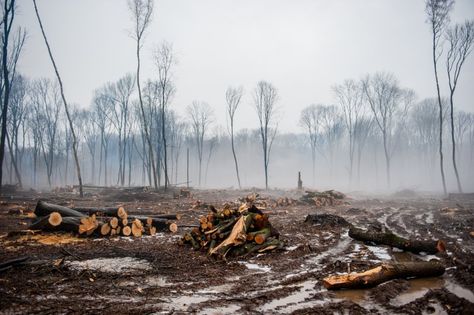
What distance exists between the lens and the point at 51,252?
7.10 m

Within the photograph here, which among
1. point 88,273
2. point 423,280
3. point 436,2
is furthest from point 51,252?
point 436,2

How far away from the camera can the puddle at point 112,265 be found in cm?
593

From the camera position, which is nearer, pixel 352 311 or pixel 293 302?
pixel 352 311

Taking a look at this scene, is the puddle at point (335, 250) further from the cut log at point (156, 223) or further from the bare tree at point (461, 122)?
the bare tree at point (461, 122)

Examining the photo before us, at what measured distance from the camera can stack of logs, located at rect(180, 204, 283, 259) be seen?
7.48 metres

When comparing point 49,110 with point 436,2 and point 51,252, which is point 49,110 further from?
point 436,2

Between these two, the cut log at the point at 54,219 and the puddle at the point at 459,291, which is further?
the cut log at the point at 54,219

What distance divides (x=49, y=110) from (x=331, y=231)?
159ft

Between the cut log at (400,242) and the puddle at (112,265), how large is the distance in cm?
649

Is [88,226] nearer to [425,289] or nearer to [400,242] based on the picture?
[425,289]

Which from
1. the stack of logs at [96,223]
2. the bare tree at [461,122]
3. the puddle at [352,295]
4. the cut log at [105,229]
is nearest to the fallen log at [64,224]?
the stack of logs at [96,223]

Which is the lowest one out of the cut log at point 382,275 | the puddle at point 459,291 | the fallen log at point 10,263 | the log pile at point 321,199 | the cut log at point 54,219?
the log pile at point 321,199

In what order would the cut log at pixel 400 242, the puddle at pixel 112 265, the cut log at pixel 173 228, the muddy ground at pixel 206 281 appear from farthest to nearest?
the cut log at pixel 173 228 < the cut log at pixel 400 242 < the puddle at pixel 112 265 < the muddy ground at pixel 206 281

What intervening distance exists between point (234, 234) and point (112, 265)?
3089 mm
